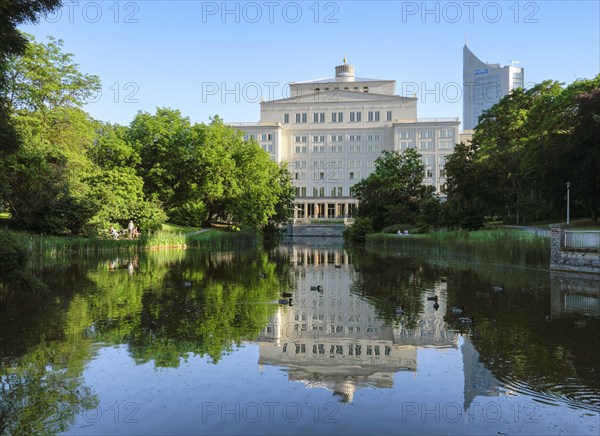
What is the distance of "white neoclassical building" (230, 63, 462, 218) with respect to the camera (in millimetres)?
112625

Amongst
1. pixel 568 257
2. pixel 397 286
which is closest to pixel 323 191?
pixel 568 257

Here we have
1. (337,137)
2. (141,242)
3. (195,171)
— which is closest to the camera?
(141,242)

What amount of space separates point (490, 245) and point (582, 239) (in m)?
7.26

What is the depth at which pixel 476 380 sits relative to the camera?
7.95m

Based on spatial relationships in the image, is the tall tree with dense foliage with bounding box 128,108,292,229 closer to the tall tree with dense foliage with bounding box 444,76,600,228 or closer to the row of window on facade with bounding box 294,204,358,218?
the tall tree with dense foliage with bounding box 444,76,600,228

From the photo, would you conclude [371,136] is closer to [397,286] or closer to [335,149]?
[335,149]

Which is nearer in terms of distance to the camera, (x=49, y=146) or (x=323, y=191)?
(x=49, y=146)

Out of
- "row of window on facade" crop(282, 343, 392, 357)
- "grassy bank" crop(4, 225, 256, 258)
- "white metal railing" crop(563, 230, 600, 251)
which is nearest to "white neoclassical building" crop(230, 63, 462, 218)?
"grassy bank" crop(4, 225, 256, 258)

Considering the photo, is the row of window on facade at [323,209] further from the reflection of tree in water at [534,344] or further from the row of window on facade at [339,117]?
the reflection of tree in water at [534,344]

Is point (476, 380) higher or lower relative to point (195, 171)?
lower

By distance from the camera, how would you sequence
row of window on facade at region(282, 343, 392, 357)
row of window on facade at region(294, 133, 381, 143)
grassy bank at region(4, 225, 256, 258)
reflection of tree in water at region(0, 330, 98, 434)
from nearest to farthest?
1. reflection of tree in water at region(0, 330, 98, 434)
2. row of window on facade at region(282, 343, 392, 357)
3. grassy bank at region(4, 225, 256, 258)
4. row of window on facade at region(294, 133, 381, 143)

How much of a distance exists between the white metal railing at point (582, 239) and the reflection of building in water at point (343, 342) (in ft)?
35.3

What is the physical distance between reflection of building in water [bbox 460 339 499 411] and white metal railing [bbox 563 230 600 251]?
15.7 m

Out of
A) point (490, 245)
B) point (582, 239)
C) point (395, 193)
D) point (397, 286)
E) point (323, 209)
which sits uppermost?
point (395, 193)
